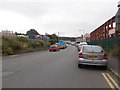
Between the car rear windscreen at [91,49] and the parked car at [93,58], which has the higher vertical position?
the car rear windscreen at [91,49]

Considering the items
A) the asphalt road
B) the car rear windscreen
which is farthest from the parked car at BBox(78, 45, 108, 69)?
the asphalt road

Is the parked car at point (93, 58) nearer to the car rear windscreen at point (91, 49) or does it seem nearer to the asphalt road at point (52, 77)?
the car rear windscreen at point (91, 49)

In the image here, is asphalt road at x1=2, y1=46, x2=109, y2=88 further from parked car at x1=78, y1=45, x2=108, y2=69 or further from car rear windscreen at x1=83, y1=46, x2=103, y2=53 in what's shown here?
car rear windscreen at x1=83, y1=46, x2=103, y2=53

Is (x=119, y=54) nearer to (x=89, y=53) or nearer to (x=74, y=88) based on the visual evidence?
(x=89, y=53)

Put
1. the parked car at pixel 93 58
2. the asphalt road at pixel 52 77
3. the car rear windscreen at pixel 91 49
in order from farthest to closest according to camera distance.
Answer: the car rear windscreen at pixel 91 49
the parked car at pixel 93 58
the asphalt road at pixel 52 77

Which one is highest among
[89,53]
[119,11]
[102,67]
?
[119,11]

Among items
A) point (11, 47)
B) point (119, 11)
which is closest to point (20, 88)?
point (119, 11)

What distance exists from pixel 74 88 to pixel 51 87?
30.8 inches

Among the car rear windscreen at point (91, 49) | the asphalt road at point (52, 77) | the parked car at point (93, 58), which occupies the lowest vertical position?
the asphalt road at point (52, 77)

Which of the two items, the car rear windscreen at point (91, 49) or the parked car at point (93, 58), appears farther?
the car rear windscreen at point (91, 49)

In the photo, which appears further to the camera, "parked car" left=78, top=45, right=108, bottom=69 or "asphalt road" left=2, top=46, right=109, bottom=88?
"parked car" left=78, top=45, right=108, bottom=69

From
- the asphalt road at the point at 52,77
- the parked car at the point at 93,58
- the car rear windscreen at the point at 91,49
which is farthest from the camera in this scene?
the car rear windscreen at the point at 91,49

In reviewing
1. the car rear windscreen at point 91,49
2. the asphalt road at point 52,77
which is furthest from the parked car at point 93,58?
the asphalt road at point 52,77

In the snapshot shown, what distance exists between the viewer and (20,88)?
7.72m
